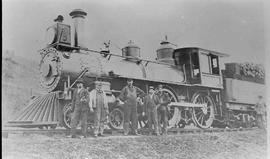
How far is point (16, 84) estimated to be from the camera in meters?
2.85

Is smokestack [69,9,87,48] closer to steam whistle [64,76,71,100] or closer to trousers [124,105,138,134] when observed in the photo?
steam whistle [64,76,71,100]

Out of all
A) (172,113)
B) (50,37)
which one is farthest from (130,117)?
(50,37)

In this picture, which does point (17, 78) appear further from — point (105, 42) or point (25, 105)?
point (105, 42)

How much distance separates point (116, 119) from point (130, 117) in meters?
0.14

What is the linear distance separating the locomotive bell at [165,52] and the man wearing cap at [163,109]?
0.26m

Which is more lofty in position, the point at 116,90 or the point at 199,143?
the point at 116,90

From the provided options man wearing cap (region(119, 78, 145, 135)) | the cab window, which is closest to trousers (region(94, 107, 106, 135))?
man wearing cap (region(119, 78, 145, 135))

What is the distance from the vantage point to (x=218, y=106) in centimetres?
391

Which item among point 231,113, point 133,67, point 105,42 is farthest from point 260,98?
point 105,42

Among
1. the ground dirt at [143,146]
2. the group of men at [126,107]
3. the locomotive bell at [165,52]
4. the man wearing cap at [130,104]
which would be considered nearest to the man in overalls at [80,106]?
the group of men at [126,107]

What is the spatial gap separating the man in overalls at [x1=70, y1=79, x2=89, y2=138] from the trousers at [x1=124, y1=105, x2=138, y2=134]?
37 cm

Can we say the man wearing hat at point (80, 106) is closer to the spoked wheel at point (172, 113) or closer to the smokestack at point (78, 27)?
the smokestack at point (78, 27)

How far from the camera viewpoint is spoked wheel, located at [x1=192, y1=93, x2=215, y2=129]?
3.72 meters

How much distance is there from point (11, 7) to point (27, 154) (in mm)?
1132
